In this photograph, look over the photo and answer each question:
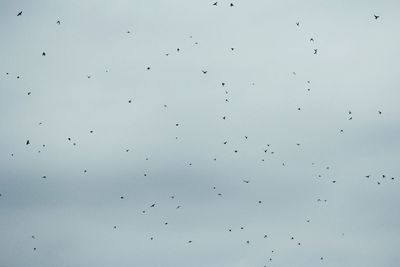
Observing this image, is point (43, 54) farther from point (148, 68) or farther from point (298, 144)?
point (298, 144)

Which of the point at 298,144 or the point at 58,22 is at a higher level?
the point at 58,22

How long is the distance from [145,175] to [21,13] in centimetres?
1711

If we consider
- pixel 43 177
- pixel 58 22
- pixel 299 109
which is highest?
pixel 58 22

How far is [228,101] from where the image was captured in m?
41.5

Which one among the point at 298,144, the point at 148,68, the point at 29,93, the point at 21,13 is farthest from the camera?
the point at 298,144

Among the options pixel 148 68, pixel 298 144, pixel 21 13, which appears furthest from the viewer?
pixel 298 144

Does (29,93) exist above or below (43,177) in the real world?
above

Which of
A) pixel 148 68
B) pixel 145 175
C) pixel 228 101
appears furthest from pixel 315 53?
pixel 145 175

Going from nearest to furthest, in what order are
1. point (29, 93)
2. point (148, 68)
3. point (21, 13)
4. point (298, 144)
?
point (21, 13) < point (148, 68) < point (29, 93) < point (298, 144)

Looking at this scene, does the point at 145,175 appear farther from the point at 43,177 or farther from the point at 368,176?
the point at 368,176

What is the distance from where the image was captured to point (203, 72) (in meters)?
39.7

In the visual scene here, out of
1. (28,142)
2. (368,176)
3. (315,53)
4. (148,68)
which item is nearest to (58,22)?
(148,68)

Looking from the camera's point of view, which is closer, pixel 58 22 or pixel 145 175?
pixel 58 22

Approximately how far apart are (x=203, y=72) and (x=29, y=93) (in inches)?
539
